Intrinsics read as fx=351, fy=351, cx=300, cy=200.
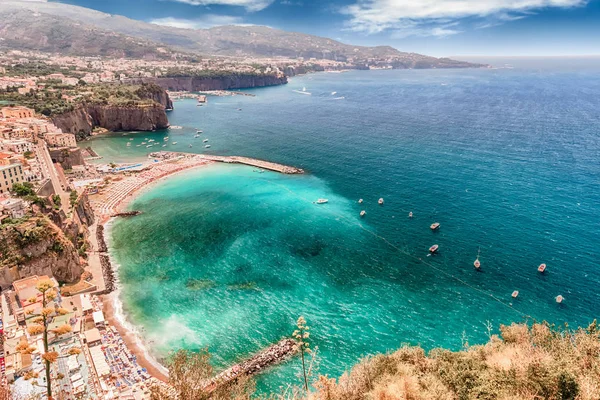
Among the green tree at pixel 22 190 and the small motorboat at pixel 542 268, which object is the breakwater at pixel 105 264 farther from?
the small motorboat at pixel 542 268

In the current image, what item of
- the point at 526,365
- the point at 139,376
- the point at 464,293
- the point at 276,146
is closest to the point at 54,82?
the point at 276,146

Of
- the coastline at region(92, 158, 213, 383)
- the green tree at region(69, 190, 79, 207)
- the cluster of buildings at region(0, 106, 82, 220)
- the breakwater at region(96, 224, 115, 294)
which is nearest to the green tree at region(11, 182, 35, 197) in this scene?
the cluster of buildings at region(0, 106, 82, 220)

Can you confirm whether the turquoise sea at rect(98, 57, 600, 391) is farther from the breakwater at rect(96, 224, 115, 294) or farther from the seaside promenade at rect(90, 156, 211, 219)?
the seaside promenade at rect(90, 156, 211, 219)

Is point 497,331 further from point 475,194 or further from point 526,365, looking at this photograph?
point 475,194

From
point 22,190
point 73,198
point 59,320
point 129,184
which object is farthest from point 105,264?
point 129,184

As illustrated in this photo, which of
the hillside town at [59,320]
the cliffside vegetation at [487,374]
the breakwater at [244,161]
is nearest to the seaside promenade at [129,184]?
the breakwater at [244,161]
